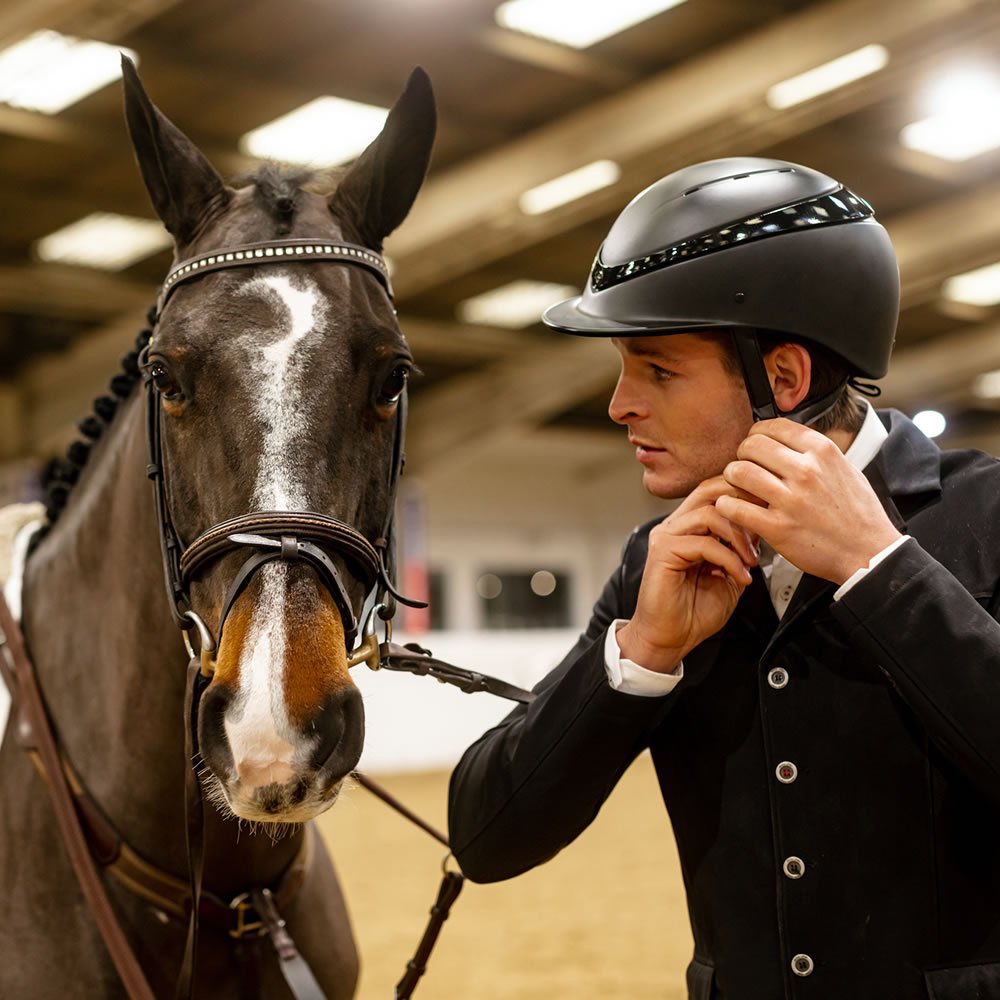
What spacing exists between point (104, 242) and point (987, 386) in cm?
1346

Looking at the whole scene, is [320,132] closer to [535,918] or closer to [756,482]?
[535,918]

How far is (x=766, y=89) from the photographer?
26.3 ft

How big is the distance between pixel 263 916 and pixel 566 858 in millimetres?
4995

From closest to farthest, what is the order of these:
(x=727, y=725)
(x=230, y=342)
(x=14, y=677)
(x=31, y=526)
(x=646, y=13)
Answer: (x=727, y=725) < (x=230, y=342) < (x=14, y=677) < (x=31, y=526) < (x=646, y=13)

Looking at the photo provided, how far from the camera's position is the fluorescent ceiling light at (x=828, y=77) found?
25.9 ft

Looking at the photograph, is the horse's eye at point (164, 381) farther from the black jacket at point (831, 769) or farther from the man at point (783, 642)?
the black jacket at point (831, 769)

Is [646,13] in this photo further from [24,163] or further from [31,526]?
[31,526]

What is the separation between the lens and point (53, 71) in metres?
8.03

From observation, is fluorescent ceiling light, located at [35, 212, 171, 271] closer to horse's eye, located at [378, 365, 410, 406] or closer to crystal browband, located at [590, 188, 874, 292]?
horse's eye, located at [378, 365, 410, 406]

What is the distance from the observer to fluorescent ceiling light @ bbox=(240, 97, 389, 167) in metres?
8.81

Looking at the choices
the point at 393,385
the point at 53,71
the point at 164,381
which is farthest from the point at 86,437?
the point at 53,71

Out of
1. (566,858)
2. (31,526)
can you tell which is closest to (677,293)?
(31,526)

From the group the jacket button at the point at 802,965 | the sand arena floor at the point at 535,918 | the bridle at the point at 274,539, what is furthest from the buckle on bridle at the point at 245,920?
the sand arena floor at the point at 535,918

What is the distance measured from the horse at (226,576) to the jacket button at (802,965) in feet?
1.79
